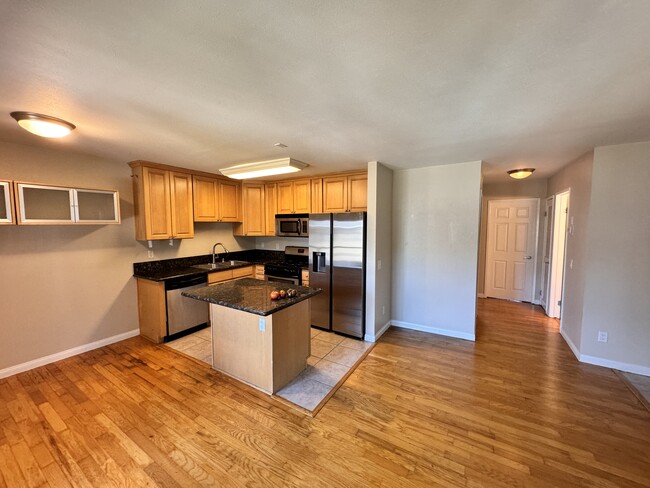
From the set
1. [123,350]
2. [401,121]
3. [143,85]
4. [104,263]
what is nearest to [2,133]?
[104,263]

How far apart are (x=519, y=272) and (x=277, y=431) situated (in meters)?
5.61

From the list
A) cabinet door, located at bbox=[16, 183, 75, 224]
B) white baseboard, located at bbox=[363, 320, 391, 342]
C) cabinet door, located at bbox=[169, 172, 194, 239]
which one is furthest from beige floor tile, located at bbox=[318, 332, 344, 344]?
cabinet door, located at bbox=[16, 183, 75, 224]

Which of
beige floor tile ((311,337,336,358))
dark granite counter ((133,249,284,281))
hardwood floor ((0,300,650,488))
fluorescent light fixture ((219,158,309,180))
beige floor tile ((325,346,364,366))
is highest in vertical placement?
fluorescent light fixture ((219,158,309,180))

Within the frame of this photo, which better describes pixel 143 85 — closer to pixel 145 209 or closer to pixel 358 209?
pixel 145 209

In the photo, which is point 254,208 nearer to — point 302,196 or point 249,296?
point 302,196

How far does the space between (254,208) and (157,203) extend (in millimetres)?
1585

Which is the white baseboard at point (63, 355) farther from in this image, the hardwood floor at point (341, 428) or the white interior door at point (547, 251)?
the white interior door at point (547, 251)

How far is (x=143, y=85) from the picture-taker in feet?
5.17

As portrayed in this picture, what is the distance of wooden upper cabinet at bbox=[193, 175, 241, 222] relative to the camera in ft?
13.8

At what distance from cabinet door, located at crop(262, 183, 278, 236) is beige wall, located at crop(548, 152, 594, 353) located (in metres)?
4.29

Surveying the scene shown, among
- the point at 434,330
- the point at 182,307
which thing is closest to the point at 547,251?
the point at 434,330

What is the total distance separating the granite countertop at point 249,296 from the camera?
2.36 meters

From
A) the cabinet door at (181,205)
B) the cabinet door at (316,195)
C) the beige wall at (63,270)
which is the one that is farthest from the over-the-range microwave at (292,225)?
the beige wall at (63,270)

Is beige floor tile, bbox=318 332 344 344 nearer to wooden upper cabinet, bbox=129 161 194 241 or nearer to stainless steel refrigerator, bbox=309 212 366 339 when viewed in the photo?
stainless steel refrigerator, bbox=309 212 366 339
